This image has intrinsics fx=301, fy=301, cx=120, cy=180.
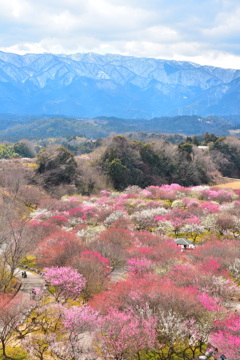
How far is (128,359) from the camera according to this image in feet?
37.9

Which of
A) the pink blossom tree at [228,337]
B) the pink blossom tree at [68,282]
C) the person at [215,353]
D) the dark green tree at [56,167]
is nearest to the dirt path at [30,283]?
the pink blossom tree at [68,282]

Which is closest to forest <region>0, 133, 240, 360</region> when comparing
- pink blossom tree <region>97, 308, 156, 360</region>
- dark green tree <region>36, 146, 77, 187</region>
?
pink blossom tree <region>97, 308, 156, 360</region>

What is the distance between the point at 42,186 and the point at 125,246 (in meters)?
30.2

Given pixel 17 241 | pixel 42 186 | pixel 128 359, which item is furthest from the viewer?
pixel 42 186

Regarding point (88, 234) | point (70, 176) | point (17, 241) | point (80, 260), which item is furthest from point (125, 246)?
point (70, 176)

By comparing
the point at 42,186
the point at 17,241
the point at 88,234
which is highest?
the point at 17,241

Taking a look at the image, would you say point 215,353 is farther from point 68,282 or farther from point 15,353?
point 15,353

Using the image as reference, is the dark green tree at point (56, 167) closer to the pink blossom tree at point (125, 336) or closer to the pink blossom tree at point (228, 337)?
the pink blossom tree at point (125, 336)

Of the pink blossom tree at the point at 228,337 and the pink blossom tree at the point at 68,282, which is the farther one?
the pink blossom tree at the point at 68,282

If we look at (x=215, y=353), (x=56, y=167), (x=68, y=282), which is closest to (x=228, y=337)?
(x=215, y=353)

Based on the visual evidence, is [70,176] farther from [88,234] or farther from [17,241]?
[17,241]

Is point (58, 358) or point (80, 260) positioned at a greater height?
point (80, 260)

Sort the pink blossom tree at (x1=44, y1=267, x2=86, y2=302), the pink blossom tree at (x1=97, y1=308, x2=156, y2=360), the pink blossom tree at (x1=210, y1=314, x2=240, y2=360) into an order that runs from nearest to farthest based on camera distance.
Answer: the pink blossom tree at (x1=210, y1=314, x2=240, y2=360) < the pink blossom tree at (x1=97, y1=308, x2=156, y2=360) < the pink blossom tree at (x1=44, y1=267, x2=86, y2=302)

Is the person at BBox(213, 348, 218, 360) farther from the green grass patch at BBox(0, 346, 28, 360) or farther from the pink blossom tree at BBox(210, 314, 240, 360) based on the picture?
the green grass patch at BBox(0, 346, 28, 360)
